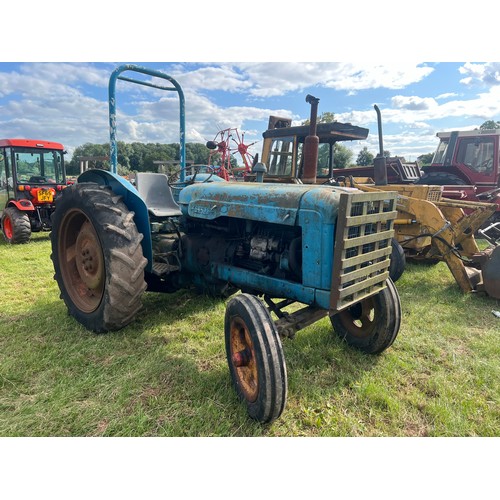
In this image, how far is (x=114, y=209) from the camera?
307cm

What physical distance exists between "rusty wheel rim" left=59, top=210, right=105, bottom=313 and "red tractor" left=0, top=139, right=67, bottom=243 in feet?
16.4

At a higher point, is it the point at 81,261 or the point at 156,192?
the point at 156,192

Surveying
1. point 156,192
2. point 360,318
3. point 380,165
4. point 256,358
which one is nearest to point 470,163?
point 380,165

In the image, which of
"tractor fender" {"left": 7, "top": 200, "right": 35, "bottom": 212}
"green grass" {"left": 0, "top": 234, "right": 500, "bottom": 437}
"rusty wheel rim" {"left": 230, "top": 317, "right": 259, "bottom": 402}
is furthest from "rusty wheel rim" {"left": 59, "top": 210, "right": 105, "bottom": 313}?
"tractor fender" {"left": 7, "top": 200, "right": 35, "bottom": 212}

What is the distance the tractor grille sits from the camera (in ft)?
7.33

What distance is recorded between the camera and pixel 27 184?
8531 mm

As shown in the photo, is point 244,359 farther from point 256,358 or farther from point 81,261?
point 81,261

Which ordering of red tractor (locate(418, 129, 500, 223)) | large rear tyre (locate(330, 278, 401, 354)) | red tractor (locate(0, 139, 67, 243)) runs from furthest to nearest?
red tractor (locate(418, 129, 500, 223))
red tractor (locate(0, 139, 67, 243))
large rear tyre (locate(330, 278, 401, 354))

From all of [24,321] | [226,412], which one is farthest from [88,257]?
[226,412]

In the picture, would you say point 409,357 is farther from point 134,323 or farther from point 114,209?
point 114,209

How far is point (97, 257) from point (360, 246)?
7.51ft

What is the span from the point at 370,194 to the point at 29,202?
815 centimetres

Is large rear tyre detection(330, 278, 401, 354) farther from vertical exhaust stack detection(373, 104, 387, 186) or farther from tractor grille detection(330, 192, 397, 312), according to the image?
vertical exhaust stack detection(373, 104, 387, 186)

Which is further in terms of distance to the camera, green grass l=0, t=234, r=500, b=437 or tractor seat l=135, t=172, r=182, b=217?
tractor seat l=135, t=172, r=182, b=217
